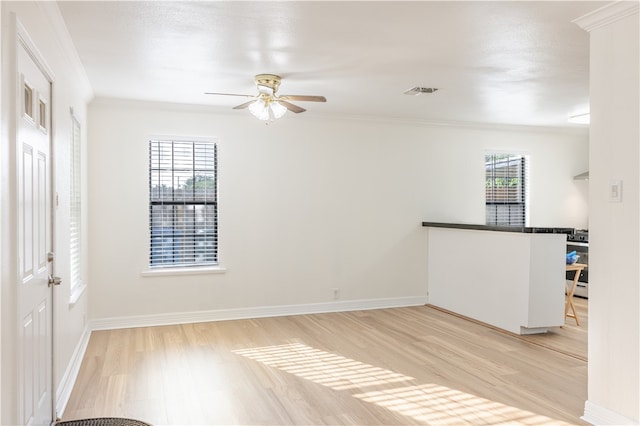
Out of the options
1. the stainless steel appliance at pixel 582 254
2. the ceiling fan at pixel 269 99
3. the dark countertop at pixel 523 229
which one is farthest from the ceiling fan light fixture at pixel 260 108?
the stainless steel appliance at pixel 582 254

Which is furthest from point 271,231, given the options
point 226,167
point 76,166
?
point 76,166

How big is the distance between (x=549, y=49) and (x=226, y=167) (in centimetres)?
360

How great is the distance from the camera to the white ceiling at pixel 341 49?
→ 2.88 meters

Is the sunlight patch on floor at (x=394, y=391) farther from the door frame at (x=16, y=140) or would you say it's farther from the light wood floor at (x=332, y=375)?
the door frame at (x=16, y=140)

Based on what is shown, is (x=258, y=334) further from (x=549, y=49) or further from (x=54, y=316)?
(x=549, y=49)

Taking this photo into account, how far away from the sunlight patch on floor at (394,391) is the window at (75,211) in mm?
1588

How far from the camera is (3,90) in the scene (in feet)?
6.24

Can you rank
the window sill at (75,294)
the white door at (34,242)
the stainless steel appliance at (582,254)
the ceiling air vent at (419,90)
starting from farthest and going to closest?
1. the stainless steel appliance at (582,254)
2. the ceiling air vent at (419,90)
3. the window sill at (75,294)
4. the white door at (34,242)

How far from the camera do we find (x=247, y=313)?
228 inches

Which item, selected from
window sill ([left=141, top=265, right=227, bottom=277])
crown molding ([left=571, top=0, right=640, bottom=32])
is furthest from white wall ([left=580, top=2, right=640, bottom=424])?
window sill ([left=141, top=265, right=227, bottom=277])

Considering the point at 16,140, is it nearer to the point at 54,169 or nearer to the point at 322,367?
the point at 54,169

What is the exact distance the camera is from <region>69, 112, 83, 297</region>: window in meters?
4.04

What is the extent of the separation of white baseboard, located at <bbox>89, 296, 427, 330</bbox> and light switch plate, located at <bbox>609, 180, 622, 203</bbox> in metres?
3.87

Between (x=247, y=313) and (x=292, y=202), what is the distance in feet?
4.80
